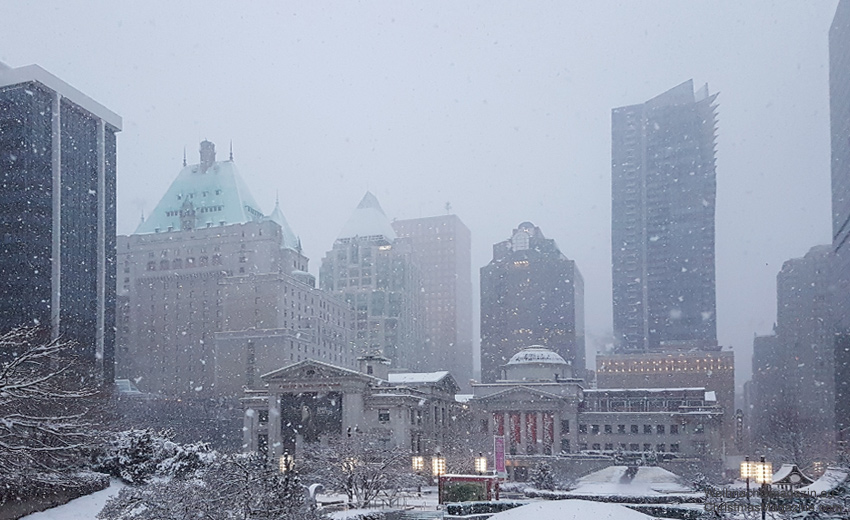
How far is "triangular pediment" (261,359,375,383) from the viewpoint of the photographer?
83.4m

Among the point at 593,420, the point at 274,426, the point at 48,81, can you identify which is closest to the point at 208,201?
the point at 48,81

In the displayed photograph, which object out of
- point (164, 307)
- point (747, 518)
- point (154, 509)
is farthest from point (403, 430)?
point (164, 307)

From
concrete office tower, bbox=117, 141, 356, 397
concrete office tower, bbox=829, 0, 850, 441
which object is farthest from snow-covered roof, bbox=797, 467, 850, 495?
concrete office tower, bbox=117, 141, 356, 397

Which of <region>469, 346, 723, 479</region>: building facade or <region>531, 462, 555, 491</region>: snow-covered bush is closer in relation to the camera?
<region>531, 462, 555, 491</region>: snow-covered bush

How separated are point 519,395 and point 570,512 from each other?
77.2 meters

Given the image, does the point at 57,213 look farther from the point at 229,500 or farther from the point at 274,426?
the point at 229,500

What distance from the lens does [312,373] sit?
3344 inches

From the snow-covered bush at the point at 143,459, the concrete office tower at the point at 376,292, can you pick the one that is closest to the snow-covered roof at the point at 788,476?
the snow-covered bush at the point at 143,459

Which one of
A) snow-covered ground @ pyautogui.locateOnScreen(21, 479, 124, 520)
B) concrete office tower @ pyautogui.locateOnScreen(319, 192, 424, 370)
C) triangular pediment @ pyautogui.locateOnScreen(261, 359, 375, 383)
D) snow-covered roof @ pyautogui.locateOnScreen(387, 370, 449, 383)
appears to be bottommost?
snow-covered ground @ pyautogui.locateOnScreen(21, 479, 124, 520)

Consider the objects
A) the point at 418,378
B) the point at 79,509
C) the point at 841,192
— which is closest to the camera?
the point at 79,509

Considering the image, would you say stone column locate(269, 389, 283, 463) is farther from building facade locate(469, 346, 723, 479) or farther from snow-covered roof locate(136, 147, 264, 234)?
snow-covered roof locate(136, 147, 264, 234)

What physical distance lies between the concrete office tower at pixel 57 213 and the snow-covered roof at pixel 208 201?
36510 millimetres

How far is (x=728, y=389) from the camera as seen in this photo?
17438 cm

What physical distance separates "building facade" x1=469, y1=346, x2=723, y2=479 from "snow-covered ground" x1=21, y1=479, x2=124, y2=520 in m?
64.1
